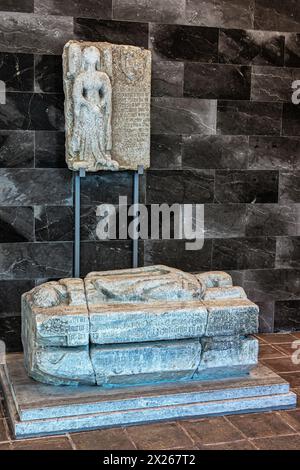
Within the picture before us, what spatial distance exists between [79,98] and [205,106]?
1.29 metres

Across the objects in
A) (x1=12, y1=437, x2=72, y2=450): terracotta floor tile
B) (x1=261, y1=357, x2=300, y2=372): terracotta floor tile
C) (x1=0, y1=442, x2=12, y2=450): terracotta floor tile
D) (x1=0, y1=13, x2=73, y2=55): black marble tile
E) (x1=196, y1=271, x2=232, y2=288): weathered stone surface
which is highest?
(x1=0, y1=13, x2=73, y2=55): black marble tile

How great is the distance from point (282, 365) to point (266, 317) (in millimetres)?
975

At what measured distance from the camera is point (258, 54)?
20.4ft

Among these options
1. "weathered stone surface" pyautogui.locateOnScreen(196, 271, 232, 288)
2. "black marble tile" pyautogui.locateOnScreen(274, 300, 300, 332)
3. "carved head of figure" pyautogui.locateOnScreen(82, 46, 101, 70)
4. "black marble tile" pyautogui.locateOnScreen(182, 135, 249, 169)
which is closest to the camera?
"weathered stone surface" pyautogui.locateOnScreen(196, 271, 232, 288)

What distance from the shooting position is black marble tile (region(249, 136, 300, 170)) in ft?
20.7

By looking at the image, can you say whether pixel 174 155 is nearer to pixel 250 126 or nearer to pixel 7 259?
pixel 250 126

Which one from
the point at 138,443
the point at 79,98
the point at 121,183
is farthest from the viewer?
the point at 121,183

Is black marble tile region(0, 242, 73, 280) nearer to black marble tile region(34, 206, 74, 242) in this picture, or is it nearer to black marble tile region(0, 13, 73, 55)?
black marble tile region(34, 206, 74, 242)

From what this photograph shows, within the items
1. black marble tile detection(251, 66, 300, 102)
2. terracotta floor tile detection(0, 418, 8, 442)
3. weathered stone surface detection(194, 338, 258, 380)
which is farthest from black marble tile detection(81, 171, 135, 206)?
terracotta floor tile detection(0, 418, 8, 442)

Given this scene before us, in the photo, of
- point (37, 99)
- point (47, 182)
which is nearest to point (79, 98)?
point (37, 99)

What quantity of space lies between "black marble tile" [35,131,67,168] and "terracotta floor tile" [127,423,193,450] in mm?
2485

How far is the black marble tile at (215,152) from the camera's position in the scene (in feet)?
20.1

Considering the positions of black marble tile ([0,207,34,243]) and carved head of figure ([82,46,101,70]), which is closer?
carved head of figure ([82,46,101,70])

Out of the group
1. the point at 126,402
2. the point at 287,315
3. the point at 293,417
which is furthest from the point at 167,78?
the point at 293,417
